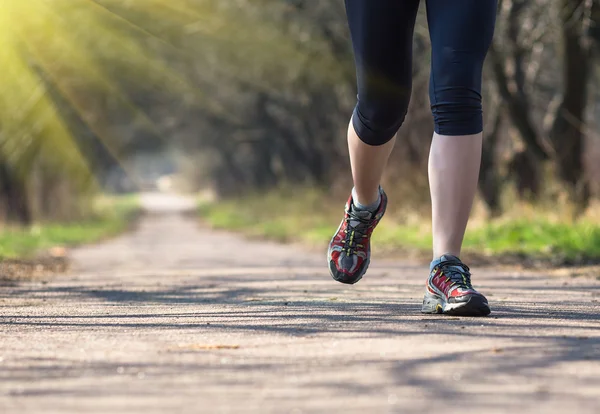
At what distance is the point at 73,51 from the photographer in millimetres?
26766

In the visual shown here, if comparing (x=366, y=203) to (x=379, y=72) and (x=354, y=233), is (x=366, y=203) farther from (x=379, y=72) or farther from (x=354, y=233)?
(x=379, y=72)

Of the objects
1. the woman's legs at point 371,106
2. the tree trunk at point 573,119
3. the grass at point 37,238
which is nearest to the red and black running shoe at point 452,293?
the woman's legs at point 371,106

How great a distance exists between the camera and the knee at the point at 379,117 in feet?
16.1

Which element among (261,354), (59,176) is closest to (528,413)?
(261,354)

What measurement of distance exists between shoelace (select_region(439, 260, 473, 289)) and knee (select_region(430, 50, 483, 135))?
521 mm

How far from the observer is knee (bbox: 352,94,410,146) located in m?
4.92

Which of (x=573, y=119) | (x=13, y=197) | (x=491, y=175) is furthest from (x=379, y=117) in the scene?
(x=13, y=197)

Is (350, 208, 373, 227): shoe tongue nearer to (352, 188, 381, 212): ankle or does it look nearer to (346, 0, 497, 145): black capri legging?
(352, 188, 381, 212): ankle

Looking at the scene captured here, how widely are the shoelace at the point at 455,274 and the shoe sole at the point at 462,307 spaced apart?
0.08 meters

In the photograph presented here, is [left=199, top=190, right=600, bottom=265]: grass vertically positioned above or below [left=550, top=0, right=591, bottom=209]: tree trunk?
below

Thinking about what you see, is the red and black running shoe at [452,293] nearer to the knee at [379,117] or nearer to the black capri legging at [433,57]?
the black capri legging at [433,57]

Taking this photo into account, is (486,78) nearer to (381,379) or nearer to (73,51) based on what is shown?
(73,51)

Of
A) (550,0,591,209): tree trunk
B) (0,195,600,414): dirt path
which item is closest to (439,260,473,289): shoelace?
(0,195,600,414): dirt path

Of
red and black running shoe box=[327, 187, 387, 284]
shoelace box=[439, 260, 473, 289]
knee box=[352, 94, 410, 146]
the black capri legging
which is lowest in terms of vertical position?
shoelace box=[439, 260, 473, 289]
